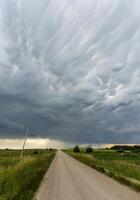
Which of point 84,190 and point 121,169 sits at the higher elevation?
point 121,169

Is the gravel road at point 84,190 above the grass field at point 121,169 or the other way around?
the other way around

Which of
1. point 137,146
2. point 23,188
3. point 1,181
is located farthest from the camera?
point 137,146

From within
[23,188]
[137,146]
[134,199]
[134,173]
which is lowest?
[134,199]

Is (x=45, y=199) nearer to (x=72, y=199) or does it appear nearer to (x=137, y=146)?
(x=72, y=199)

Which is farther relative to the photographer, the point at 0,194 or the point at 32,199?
the point at 0,194

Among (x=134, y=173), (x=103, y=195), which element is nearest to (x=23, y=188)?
(x=103, y=195)

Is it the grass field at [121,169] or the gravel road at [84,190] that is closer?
the gravel road at [84,190]

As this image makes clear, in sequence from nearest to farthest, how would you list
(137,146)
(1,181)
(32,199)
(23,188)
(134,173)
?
(32,199)
(23,188)
(1,181)
(134,173)
(137,146)

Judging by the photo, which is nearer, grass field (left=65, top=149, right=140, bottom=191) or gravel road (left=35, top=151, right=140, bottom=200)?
gravel road (left=35, top=151, right=140, bottom=200)

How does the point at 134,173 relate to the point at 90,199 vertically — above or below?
above

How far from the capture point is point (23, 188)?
1322 centimetres

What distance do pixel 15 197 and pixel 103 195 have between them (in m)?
3.70

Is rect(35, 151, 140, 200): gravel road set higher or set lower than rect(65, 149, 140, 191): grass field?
lower

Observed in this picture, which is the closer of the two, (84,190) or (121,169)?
(84,190)
